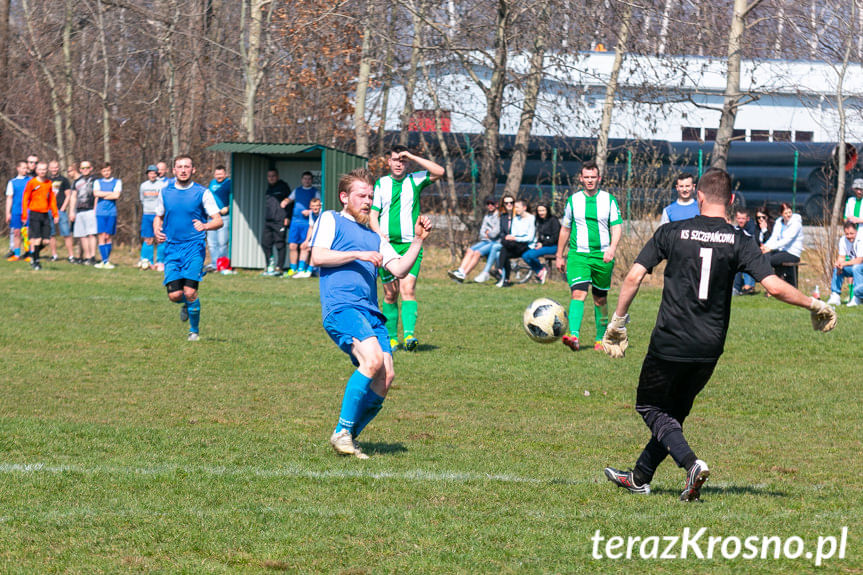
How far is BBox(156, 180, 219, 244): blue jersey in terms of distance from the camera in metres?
11.9

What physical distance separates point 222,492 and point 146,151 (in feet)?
82.3

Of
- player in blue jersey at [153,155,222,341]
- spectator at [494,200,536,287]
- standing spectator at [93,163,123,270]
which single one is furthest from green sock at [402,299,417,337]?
standing spectator at [93,163,123,270]

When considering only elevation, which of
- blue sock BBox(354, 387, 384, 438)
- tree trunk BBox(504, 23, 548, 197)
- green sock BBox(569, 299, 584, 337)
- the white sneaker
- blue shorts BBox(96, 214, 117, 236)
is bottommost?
the white sneaker

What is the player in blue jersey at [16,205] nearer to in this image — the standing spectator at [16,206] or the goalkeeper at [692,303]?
the standing spectator at [16,206]

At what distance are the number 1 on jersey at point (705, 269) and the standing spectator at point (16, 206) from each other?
19561mm

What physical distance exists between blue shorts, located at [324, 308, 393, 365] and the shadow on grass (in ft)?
2.04

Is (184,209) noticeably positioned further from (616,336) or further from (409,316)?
(616,336)

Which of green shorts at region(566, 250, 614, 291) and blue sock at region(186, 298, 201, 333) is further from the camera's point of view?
blue sock at region(186, 298, 201, 333)

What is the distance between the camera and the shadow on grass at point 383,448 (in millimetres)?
6980

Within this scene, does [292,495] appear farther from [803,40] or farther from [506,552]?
[803,40]

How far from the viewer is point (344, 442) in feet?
22.0

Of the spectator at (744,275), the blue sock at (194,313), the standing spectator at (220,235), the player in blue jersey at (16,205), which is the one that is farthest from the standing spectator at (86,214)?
the spectator at (744,275)

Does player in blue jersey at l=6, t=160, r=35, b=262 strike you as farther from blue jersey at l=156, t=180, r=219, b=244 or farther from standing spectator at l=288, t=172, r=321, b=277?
blue jersey at l=156, t=180, r=219, b=244

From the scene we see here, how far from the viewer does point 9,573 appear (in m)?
4.27
